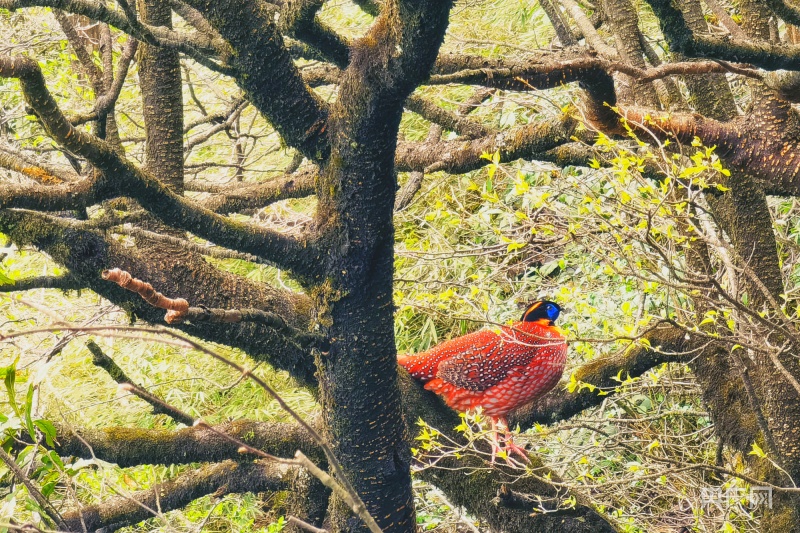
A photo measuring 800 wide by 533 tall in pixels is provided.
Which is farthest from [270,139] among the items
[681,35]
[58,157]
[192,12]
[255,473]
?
[681,35]

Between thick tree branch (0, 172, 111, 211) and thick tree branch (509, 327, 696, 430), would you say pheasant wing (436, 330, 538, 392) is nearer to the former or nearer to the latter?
thick tree branch (509, 327, 696, 430)

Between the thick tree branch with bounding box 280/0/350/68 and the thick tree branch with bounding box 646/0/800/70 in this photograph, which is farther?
the thick tree branch with bounding box 280/0/350/68

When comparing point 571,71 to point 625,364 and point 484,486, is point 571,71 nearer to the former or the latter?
point 625,364

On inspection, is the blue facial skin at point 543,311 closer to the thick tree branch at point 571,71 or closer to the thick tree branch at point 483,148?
the thick tree branch at point 483,148

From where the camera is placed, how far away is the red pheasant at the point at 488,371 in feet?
10.1

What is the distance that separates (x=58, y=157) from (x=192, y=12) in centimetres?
309

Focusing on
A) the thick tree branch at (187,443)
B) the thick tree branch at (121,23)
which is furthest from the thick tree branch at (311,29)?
the thick tree branch at (187,443)

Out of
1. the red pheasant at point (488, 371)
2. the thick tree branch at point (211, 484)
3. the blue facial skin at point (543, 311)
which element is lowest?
the thick tree branch at point (211, 484)

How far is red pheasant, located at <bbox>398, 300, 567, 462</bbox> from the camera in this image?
3072 mm

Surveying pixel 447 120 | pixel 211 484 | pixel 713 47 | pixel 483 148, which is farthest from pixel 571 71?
pixel 211 484

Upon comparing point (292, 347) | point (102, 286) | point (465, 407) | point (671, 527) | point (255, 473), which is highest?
point (102, 286)

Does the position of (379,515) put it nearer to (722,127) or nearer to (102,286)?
(102,286)

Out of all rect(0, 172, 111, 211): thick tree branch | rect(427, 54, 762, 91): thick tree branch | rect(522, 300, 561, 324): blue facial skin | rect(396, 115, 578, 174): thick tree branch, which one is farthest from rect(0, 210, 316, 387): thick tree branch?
rect(522, 300, 561, 324): blue facial skin

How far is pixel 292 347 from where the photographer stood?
2654 mm
